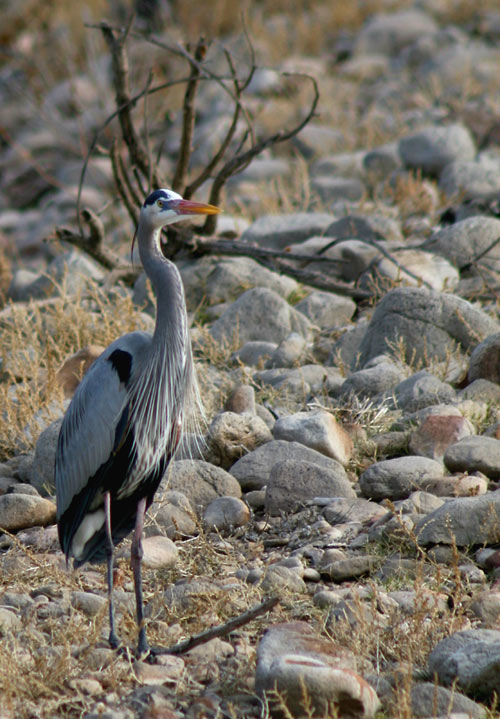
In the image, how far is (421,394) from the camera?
4945 mm

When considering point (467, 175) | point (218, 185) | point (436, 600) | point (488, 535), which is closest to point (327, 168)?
point (467, 175)

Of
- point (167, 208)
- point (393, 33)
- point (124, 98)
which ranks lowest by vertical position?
point (393, 33)

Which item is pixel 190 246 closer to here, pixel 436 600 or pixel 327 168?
pixel 327 168

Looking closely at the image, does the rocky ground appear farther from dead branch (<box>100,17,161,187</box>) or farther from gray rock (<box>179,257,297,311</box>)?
dead branch (<box>100,17,161,187</box>)

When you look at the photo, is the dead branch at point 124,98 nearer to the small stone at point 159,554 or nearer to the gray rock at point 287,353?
the gray rock at point 287,353

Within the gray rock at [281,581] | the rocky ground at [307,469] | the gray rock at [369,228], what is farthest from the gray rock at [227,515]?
the gray rock at [369,228]

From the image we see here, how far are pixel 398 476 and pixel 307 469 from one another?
0.39 meters

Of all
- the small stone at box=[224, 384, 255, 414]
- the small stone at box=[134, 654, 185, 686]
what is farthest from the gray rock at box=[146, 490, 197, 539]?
the small stone at box=[134, 654, 185, 686]

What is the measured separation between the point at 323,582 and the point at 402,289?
237 centimetres

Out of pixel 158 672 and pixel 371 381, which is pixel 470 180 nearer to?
pixel 371 381

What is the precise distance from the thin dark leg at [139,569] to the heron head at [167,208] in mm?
1081

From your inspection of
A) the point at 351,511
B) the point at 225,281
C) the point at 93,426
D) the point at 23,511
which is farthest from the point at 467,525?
the point at 225,281

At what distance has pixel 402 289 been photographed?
5.59 metres

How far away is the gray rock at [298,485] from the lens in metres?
4.21
